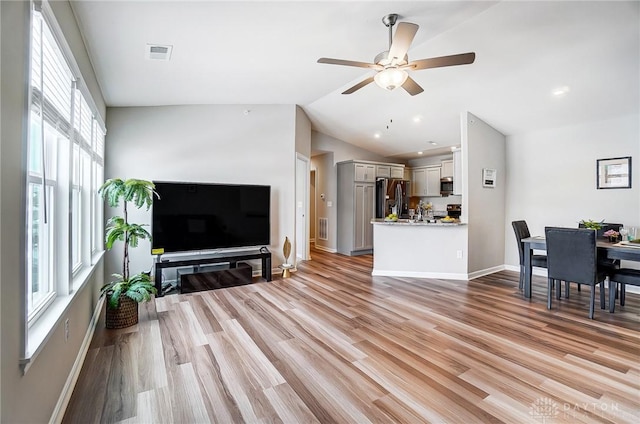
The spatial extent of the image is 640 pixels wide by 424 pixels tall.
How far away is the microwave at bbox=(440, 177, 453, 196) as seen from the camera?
7.14 metres

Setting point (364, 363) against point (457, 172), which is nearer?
point (364, 363)

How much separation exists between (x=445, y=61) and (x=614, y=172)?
3702 mm

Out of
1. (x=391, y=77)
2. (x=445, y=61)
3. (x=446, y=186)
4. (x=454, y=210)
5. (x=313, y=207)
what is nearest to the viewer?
(x=445, y=61)

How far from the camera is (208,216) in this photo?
4387mm

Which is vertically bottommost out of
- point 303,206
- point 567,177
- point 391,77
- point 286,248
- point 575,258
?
point 286,248

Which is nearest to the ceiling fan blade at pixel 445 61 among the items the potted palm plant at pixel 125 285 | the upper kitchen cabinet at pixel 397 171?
the potted palm plant at pixel 125 285

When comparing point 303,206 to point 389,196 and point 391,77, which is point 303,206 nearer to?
point 389,196

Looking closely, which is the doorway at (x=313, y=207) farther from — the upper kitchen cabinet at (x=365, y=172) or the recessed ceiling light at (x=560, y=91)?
the recessed ceiling light at (x=560, y=91)

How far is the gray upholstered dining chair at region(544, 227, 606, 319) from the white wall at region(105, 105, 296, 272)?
3.66 metres

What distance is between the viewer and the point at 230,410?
5.92 ft

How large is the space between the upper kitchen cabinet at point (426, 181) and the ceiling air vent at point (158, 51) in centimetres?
629

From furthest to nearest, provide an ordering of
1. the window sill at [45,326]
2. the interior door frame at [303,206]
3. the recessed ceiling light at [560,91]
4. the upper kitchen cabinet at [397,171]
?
the upper kitchen cabinet at [397,171]
the interior door frame at [303,206]
the recessed ceiling light at [560,91]
the window sill at [45,326]

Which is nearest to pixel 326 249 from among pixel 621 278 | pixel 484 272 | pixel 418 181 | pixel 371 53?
pixel 418 181

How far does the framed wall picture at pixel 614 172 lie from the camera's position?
4238mm
